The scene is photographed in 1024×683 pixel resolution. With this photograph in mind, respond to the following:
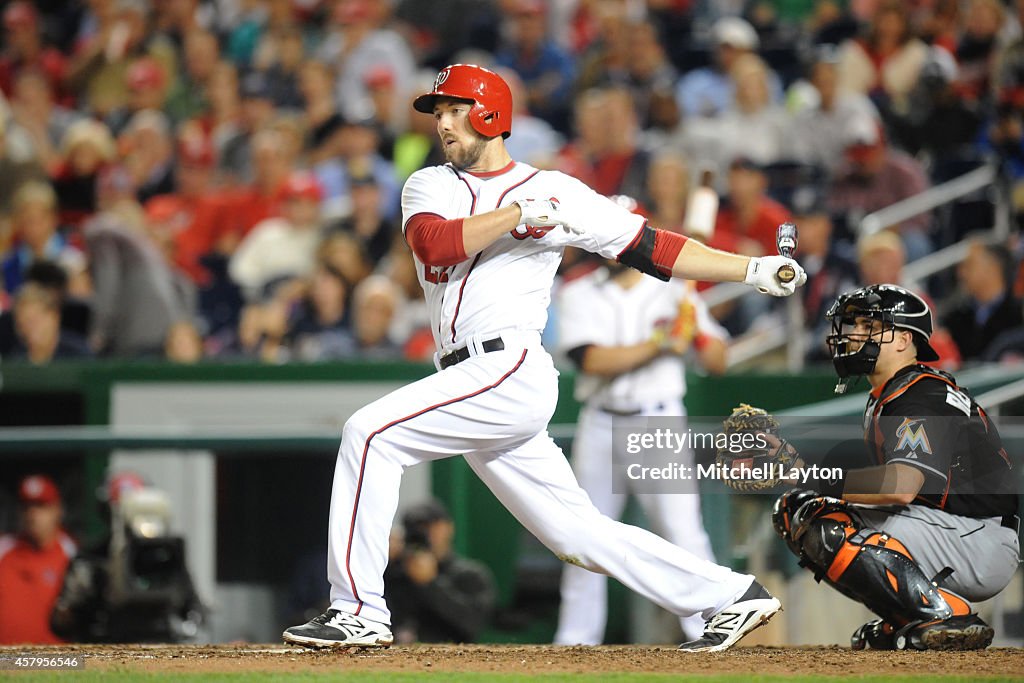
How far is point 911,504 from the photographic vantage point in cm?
466

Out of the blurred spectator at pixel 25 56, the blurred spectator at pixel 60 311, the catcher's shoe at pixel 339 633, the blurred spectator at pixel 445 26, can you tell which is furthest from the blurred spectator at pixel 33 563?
the blurred spectator at pixel 25 56

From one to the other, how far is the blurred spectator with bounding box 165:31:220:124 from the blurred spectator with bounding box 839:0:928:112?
5011 millimetres

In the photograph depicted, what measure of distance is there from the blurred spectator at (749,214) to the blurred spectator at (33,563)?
3954mm

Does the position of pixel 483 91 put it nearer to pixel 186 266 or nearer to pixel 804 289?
pixel 804 289

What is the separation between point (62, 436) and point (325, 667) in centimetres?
321

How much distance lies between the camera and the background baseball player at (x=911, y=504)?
14.6ft

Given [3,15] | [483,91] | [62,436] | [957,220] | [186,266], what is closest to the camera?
[483,91]

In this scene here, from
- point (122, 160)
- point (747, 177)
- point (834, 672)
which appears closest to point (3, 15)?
point (122, 160)

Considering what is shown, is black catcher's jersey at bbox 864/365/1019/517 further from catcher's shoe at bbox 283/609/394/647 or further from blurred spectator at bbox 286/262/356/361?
blurred spectator at bbox 286/262/356/361

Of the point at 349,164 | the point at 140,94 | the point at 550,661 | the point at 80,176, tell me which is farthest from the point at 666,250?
the point at 140,94

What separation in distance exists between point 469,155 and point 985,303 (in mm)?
4154

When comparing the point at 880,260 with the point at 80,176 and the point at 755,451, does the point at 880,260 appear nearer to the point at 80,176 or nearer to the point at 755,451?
the point at 755,451

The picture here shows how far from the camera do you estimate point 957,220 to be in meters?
9.08

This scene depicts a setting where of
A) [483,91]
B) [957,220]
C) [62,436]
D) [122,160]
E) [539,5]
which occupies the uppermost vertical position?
[539,5]
